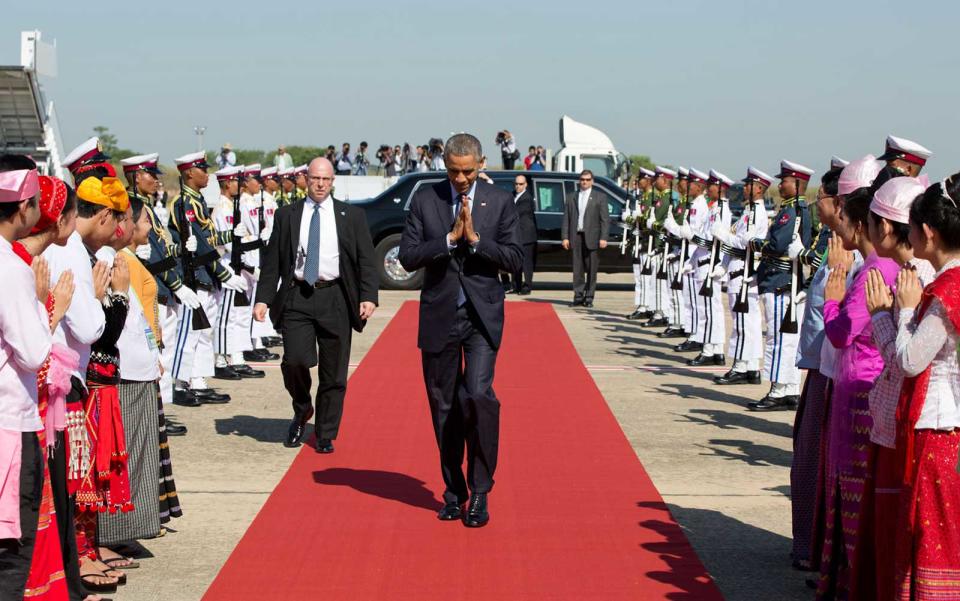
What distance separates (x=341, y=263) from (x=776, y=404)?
3850 mm

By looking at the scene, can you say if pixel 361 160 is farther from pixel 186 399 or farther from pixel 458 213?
pixel 458 213

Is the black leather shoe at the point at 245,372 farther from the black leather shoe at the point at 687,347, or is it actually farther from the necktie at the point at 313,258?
the black leather shoe at the point at 687,347

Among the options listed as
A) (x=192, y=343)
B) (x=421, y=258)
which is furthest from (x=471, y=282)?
(x=192, y=343)

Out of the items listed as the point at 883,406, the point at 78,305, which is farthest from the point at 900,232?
the point at 78,305

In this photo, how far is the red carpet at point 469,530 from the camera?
19.0 ft

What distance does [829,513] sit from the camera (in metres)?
5.43

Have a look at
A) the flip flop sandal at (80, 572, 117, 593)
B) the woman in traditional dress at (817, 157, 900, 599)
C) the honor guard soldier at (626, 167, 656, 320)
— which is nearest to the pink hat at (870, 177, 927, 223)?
the woman in traditional dress at (817, 157, 900, 599)

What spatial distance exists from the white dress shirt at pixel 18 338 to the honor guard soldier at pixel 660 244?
13271 mm

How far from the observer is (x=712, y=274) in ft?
43.3

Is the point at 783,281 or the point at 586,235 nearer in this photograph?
the point at 783,281

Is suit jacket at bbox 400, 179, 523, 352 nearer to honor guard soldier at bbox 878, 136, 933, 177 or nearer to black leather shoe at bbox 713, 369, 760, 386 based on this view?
honor guard soldier at bbox 878, 136, 933, 177

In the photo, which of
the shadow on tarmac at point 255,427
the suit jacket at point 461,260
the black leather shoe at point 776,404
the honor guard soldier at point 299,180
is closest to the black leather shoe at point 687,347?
the black leather shoe at point 776,404

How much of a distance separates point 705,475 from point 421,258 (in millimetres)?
2452

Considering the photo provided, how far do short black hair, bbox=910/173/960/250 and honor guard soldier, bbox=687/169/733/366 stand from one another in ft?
29.0
